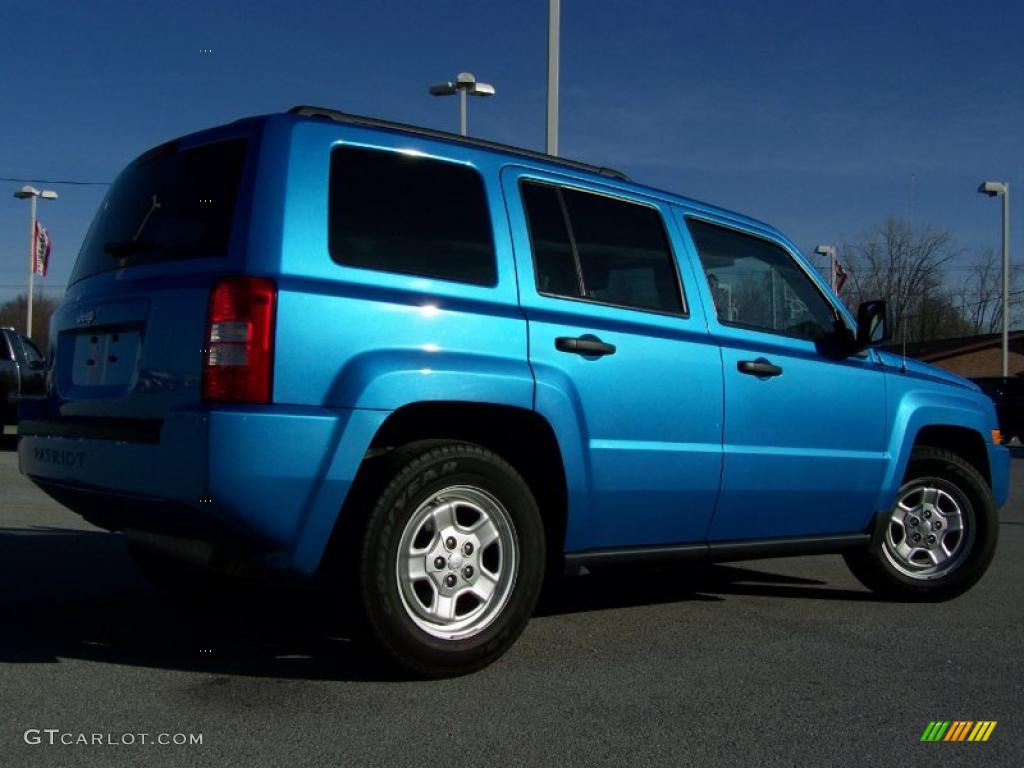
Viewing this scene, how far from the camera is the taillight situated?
3480mm

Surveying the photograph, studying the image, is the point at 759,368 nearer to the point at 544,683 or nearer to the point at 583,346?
the point at 583,346

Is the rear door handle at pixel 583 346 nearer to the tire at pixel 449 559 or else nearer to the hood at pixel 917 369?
the tire at pixel 449 559

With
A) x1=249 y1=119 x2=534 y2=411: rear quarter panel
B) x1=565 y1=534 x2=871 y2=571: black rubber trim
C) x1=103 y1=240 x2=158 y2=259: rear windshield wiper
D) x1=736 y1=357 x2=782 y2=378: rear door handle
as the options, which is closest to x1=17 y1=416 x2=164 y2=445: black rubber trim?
Result: x1=249 y1=119 x2=534 y2=411: rear quarter panel

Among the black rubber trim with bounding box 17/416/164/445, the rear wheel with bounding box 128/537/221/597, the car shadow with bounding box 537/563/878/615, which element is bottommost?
the car shadow with bounding box 537/563/878/615

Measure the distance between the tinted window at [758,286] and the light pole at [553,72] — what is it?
30.5 feet

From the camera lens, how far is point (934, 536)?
5.87 metres

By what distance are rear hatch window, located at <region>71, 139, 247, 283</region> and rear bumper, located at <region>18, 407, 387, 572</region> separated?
25.2 inches

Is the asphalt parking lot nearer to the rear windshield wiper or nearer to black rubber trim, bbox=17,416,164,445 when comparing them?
black rubber trim, bbox=17,416,164,445

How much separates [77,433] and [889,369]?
3858 millimetres

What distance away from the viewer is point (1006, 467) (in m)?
6.21

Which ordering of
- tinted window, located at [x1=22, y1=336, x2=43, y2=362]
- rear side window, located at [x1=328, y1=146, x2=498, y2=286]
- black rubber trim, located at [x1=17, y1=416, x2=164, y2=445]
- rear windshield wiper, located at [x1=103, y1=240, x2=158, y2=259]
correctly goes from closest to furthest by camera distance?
black rubber trim, located at [x1=17, y1=416, x2=164, y2=445] < rear side window, located at [x1=328, y1=146, x2=498, y2=286] < rear windshield wiper, located at [x1=103, y1=240, x2=158, y2=259] < tinted window, located at [x1=22, y1=336, x2=43, y2=362]

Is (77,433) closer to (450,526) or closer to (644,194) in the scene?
A: (450,526)

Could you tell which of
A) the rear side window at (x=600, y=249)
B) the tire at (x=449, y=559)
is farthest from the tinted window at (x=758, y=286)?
the tire at (x=449, y=559)

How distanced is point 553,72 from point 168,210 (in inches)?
445
